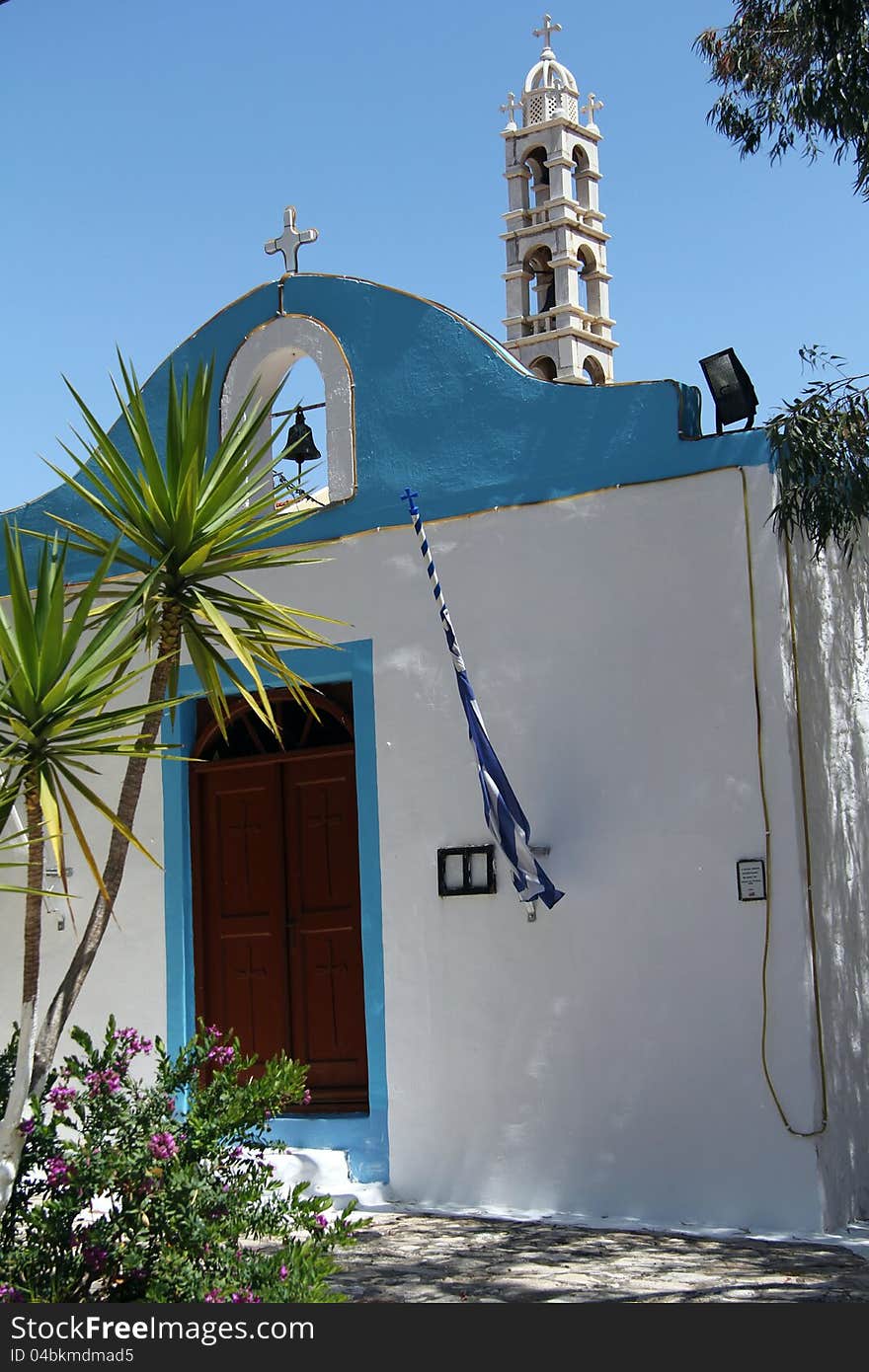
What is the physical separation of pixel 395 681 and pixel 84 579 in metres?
2.33

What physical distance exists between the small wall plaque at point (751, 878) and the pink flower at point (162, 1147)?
9.86ft

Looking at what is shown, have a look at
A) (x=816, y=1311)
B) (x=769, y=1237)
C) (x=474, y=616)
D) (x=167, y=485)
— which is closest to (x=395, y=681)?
(x=474, y=616)

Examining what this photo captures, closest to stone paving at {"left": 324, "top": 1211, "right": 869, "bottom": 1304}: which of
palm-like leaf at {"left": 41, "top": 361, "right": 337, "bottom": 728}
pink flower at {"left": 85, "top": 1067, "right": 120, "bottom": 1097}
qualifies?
pink flower at {"left": 85, "top": 1067, "right": 120, "bottom": 1097}

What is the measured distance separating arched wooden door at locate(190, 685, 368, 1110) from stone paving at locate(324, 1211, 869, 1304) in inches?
54.0

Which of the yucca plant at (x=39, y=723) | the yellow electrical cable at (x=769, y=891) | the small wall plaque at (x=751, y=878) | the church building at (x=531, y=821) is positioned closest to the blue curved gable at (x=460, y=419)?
the church building at (x=531, y=821)

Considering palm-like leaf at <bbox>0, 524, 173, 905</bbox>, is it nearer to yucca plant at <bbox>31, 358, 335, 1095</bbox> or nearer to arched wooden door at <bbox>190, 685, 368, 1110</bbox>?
yucca plant at <bbox>31, 358, 335, 1095</bbox>

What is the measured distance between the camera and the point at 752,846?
23.1ft

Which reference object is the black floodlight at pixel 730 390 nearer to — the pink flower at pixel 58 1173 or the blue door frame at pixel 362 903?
the blue door frame at pixel 362 903

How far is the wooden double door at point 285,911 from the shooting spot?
8328 millimetres

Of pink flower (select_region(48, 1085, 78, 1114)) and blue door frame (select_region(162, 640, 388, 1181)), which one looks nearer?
pink flower (select_region(48, 1085, 78, 1114))

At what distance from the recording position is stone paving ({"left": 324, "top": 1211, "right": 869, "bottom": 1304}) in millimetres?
5699

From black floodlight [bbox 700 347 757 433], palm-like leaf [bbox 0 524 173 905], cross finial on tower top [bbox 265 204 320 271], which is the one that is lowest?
palm-like leaf [bbox 0 524 173 905]

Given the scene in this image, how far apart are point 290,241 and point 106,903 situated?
16.1ft

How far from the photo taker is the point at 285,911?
28.1 ft
